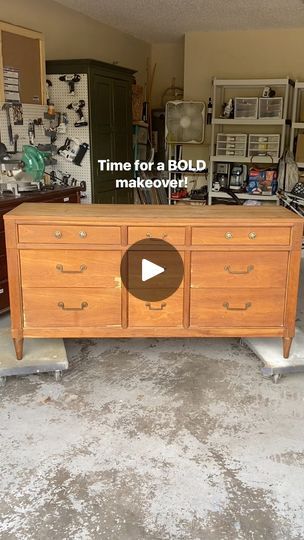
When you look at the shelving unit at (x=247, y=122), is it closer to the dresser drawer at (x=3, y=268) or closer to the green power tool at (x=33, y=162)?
the green power tool at (x=33, y=162)

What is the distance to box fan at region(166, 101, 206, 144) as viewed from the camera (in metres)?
6.73

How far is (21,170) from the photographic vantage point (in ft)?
13.3

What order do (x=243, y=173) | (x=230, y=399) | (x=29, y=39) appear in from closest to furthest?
(x=230, y=399) < (x=29, y=39) < (x=243, y=173)

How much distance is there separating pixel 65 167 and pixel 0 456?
11.1ft

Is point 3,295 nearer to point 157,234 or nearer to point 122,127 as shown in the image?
point 157,234

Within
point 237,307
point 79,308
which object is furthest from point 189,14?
point 79,308

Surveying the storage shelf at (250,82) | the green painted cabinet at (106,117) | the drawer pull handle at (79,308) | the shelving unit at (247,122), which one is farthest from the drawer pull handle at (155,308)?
A: the storage shelf at (250,82)

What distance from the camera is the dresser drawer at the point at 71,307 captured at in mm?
2848

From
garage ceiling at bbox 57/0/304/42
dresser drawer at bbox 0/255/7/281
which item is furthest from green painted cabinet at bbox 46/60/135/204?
dresser drawer at bbox 0/255/7/281

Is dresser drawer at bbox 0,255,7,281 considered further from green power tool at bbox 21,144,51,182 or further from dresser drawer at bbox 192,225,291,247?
dresser drawer at bbox 192,225,291,247

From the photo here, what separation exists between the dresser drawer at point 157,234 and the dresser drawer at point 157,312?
32 centimetres

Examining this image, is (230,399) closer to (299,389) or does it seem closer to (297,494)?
(299,389)

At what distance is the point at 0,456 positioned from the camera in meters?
2.25

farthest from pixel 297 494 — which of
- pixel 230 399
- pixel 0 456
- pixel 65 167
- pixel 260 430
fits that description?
pixel 65 167
